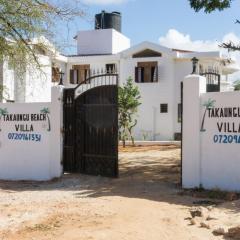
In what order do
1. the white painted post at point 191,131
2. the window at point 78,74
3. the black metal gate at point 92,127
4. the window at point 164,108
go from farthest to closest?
the window at point 78,74 < the window at point 164,108 < the black metal gate at point 92,127 < the white painted post at point 191,131

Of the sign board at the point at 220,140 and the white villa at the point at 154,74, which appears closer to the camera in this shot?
the sign board at the point at 220,140

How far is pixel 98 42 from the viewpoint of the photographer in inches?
1350

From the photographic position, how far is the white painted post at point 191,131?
1052 cm

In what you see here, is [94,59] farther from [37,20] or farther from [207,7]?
[37,20]

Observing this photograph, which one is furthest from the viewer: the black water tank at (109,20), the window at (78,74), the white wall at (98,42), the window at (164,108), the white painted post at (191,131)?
the black water tank at (109,20)

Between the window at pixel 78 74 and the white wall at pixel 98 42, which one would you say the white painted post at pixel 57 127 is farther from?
the white wall at pixel 98 42

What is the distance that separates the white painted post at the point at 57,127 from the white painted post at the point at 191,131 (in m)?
3.36

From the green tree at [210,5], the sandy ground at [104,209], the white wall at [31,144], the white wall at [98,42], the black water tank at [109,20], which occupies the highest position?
the black water tank at [109,20]

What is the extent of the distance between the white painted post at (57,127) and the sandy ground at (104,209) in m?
0.46

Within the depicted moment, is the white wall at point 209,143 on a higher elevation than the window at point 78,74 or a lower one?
lower

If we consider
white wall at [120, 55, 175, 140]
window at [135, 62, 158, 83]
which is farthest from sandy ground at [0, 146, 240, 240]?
window at [135, 62, 158, 83]

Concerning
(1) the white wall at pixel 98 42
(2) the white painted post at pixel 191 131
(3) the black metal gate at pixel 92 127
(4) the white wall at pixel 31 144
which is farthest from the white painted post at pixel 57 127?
(1) the white wall at pixel 98 42

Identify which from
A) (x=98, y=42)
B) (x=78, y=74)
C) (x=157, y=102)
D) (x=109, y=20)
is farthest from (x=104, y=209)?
(x=109, y=20)

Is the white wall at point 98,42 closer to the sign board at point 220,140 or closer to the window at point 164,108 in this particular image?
the window at point 164,108
